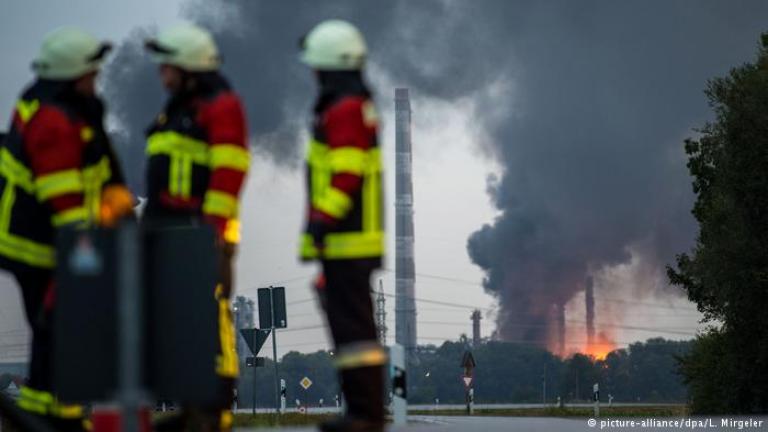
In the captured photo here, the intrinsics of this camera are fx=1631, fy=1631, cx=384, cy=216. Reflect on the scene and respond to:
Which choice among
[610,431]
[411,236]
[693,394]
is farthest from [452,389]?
[610,431]

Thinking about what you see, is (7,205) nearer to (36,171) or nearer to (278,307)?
(36,171)

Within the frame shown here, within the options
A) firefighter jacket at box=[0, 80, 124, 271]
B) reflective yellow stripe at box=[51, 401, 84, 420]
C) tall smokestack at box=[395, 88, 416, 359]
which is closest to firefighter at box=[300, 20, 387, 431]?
firefighter jacket at box=[0, 80, 124, 271]

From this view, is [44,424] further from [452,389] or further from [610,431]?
[452,389]

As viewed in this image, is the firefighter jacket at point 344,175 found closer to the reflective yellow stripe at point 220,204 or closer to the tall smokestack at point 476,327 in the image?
the reflective yellow stripe at point 220,204

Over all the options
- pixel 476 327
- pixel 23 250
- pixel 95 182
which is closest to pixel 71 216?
pixel 95 182

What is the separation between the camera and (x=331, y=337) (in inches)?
330

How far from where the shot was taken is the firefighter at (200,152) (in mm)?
8656

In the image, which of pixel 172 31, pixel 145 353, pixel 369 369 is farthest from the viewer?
pixel 172 31

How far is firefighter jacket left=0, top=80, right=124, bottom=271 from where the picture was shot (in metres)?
8.60

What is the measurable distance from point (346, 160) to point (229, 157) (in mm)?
825

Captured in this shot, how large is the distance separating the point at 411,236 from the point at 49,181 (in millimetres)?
130601

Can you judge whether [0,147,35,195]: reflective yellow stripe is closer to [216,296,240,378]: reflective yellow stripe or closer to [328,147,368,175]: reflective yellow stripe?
[216,296,240,378]: reflective yellow stripe

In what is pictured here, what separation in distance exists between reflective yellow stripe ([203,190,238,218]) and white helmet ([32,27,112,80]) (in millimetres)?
974

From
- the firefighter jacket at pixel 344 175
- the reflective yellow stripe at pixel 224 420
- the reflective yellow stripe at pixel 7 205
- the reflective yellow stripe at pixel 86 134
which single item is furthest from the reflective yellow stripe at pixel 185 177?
the reflective yellow stripe at pixel 224 420
